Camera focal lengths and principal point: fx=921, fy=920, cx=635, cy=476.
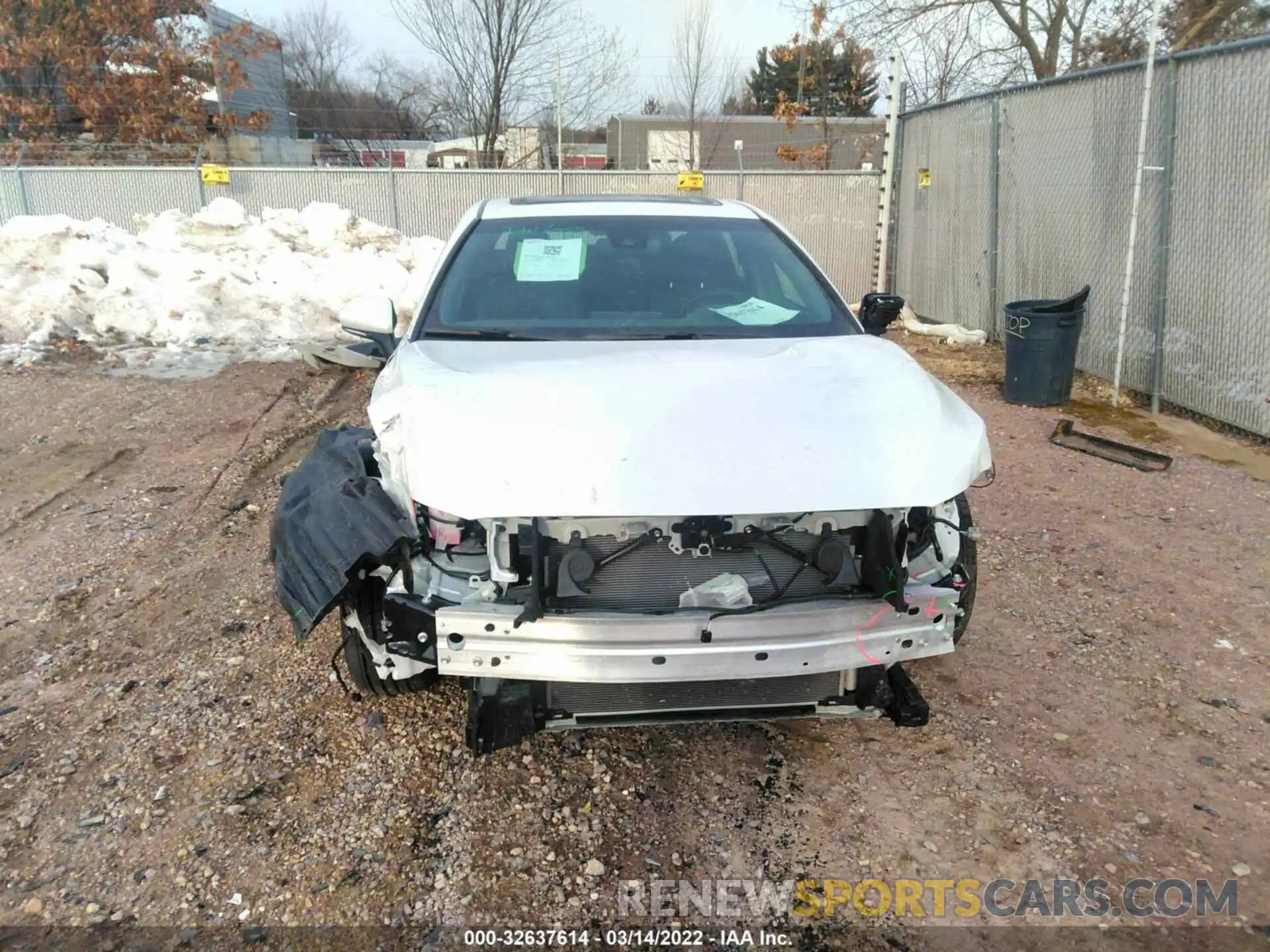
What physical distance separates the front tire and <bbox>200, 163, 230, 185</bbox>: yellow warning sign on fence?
12.8 meters

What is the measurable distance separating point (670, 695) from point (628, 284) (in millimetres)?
1910

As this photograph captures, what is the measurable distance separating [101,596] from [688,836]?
319 cm

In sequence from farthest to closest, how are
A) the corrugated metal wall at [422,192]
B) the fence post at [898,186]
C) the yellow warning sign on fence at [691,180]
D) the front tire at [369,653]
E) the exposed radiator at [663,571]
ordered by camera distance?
the yellow warning sign on fence at [691,180] → the corrugated metal wall at [422,192] → the fence post at [898,186] → the front tire at [369,653] → the exposed radiator at [663,571]

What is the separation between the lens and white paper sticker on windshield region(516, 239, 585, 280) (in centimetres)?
400

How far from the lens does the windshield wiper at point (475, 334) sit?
11.9ft

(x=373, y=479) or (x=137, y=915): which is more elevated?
(x=373, y=479)

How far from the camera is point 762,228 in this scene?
14.7ft

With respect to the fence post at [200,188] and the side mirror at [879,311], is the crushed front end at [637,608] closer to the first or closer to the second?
the side mirror at [879,311]

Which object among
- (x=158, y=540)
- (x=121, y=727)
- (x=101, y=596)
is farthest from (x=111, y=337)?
(x=121, y=727)

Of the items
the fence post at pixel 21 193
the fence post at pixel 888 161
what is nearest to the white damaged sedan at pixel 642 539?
the fence post at pixel 888 161

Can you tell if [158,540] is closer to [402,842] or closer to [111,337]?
[402,842]

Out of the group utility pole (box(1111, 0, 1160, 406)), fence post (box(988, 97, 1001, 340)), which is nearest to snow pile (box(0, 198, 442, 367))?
fence post (box(988, 97, 1001, 340))

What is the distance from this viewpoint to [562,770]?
10.3 feet

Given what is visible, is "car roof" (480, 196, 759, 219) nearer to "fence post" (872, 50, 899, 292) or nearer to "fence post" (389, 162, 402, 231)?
Answer: "fence post" (872, 50, 899, 292)
